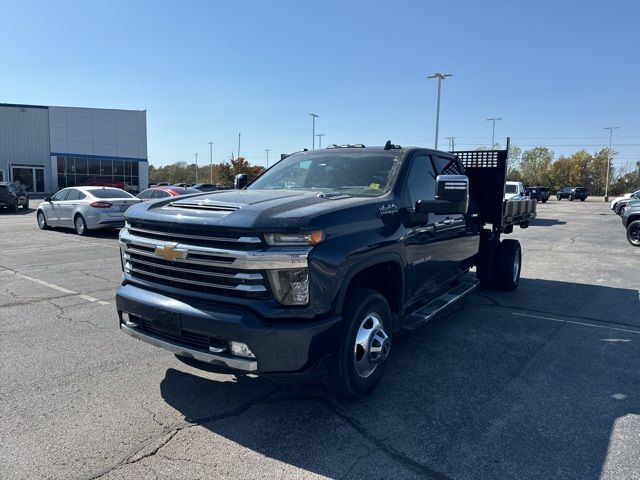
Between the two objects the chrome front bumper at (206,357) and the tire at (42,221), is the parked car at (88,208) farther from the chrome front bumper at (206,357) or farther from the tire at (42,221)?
the chrome front bumper at (206,357)

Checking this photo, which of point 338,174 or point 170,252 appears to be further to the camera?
point 338,174

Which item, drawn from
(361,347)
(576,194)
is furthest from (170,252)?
(576,194)

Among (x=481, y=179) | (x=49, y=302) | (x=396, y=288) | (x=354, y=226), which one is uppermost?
(x=481, y=179)

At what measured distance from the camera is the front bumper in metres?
2.96

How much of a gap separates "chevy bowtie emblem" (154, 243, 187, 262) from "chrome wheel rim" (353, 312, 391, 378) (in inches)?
54.9

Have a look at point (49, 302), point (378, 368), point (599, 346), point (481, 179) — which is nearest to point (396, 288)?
point (378, 368)

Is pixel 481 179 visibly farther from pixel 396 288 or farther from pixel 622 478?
pixel 622 478

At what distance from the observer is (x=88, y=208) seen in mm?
13922

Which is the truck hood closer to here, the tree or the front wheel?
the front wheel

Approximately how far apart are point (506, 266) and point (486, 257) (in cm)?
40

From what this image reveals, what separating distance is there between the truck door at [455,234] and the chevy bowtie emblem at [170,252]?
2.57 metres

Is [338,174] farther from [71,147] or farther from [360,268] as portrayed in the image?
[71,147]

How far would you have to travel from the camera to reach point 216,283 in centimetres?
321

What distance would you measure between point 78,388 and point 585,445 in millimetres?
3826
